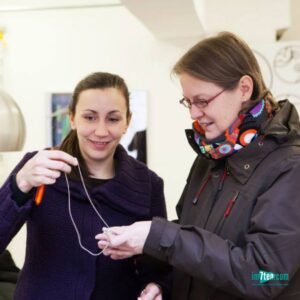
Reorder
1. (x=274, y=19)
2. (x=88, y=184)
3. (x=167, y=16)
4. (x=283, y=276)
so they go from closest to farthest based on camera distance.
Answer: (x=283, y=276)
(x=88, y=184)
(x=167, y=16)
(x=274, y=19)

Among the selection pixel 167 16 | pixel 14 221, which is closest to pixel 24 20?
pixel 167 16

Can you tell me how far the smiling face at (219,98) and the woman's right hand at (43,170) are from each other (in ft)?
1.26

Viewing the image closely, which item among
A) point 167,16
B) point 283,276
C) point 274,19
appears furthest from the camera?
point 274,19

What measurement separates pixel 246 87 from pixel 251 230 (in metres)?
0.38

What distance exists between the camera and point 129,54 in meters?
3.00

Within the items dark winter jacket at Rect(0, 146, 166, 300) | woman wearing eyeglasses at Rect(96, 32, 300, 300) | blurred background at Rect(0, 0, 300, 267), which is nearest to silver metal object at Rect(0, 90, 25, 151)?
dark winter jacket at Rect(0, 146, 166, 300)

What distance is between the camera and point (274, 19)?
2916 mm

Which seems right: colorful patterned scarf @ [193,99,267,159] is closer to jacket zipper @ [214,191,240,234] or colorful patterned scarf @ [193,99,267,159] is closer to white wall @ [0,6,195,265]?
jacket zipper @ [214,191,240,234]

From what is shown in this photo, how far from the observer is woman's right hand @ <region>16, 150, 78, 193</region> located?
3.43 feet

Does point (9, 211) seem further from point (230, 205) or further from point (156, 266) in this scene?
point (230, 205)

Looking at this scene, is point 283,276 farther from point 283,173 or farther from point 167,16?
point 167,16

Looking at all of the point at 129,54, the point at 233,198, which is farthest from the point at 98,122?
the point at 129,54

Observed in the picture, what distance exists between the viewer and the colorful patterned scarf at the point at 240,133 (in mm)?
1028

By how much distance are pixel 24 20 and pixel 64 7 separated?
35 centimetres
